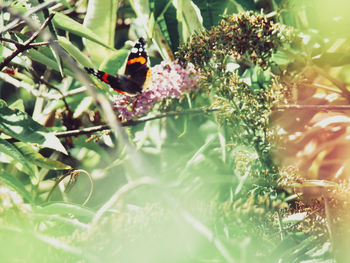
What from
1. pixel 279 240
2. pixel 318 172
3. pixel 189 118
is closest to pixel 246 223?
pixel 279 240

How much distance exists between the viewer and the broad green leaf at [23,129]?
541 mm

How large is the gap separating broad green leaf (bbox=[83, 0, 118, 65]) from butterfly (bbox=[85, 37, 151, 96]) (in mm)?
59

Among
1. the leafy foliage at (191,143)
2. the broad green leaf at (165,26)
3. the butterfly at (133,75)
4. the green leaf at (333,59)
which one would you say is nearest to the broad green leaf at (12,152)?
the leafy foliage at (191,143)

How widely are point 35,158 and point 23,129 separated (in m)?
0.05

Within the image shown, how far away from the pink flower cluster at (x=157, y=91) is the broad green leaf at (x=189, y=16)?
0.07 meters

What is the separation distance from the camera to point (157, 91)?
0.60 m

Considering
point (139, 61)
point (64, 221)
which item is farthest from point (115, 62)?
point (64, 221)

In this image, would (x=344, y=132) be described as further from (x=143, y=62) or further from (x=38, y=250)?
(x=38, y=250)

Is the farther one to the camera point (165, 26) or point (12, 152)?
point (165, 26)

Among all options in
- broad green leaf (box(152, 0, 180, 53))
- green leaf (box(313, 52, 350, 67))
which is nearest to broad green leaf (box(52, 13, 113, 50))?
broad green leaf (box(152, 0, 180, 53))

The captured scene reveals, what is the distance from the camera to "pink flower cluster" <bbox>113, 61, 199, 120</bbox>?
0.59 metres

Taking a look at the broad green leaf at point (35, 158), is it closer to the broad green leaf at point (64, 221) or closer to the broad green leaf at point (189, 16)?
the broad green leaf at point (64, 221)

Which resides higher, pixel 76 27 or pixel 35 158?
pixel 76 27

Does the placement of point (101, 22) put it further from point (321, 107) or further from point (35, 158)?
point (321, 107)
